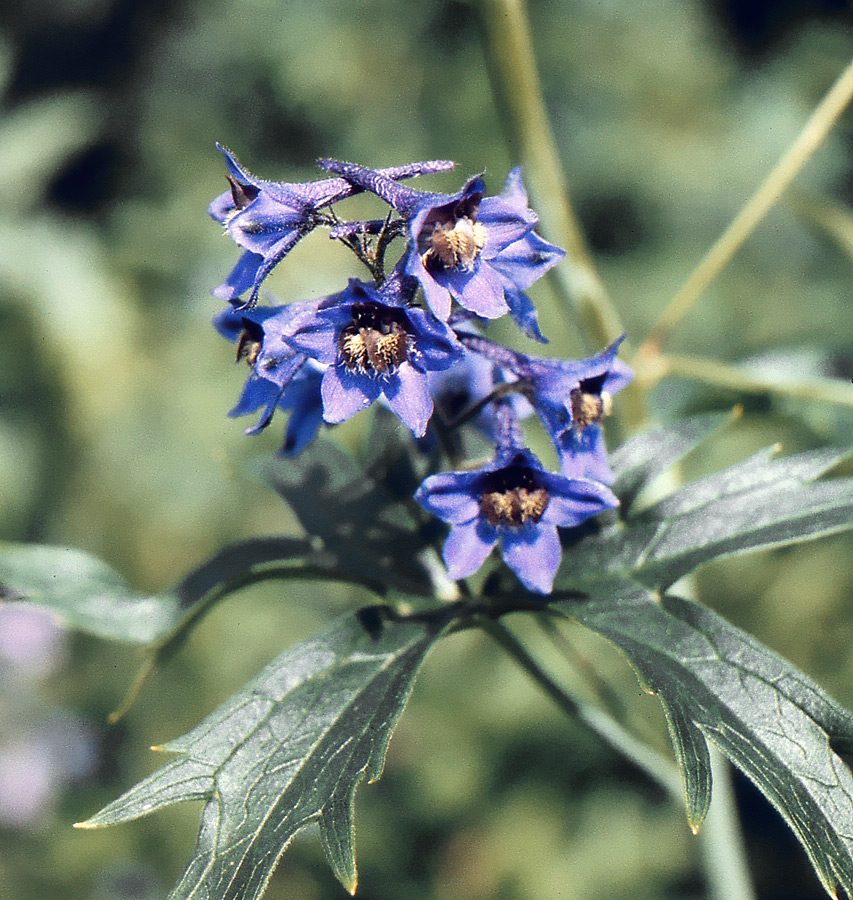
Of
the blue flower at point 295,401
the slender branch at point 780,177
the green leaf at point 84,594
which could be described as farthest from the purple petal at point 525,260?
the green leaf at point 84,594

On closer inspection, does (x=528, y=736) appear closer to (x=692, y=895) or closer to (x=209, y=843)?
(x=692, y=895)

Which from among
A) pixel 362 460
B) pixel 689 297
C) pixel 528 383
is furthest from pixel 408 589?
pixel 689 297

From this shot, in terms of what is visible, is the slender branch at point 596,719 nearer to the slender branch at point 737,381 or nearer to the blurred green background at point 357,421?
the blurred green background at point 357,421

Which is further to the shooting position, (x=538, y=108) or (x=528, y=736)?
(x=528, y=736)

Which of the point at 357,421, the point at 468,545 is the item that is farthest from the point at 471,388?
the point at 357,421

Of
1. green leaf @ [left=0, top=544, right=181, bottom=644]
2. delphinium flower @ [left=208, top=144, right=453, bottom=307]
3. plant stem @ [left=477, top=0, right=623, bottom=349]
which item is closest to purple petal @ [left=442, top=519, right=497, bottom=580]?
delphinium flower @ [left=208, top=144, right=453, bottom=307]
